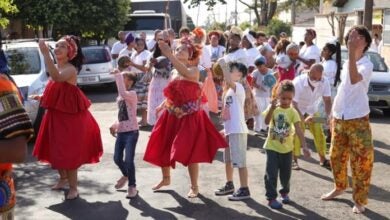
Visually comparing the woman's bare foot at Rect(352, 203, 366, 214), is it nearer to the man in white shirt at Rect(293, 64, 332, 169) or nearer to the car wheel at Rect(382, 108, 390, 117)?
the man in white shirt at Rect(293, 64, 332, 169)

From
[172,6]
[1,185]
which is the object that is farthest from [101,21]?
[1,185]

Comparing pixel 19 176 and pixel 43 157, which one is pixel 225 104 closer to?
pixel 43 157

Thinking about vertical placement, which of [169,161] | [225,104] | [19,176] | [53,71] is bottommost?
[19,176]

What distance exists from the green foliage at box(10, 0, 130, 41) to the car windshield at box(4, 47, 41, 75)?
8.99 m

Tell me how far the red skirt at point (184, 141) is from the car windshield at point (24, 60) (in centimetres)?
452

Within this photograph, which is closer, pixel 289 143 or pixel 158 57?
pixel 289 143

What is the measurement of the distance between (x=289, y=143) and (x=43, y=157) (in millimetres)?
2623

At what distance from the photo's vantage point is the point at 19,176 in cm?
718

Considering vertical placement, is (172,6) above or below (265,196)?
above

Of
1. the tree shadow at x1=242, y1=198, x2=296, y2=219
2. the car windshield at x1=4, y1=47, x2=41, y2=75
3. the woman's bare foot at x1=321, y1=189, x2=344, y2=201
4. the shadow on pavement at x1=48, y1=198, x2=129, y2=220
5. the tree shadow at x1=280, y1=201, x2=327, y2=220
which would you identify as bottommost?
the tree shadow at x1=280, y1=201, x2=327, y2=220

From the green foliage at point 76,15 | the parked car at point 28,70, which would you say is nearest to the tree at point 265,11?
the green foliage at point 76,15

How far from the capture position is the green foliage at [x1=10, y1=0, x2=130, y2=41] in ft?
63.8

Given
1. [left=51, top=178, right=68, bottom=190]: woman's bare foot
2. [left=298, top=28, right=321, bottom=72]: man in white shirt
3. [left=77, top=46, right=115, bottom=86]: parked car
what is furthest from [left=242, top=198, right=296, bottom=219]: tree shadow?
[left=77, top=46, right=115, bottom=86]: parked car

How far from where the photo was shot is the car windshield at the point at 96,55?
55.1 ft
